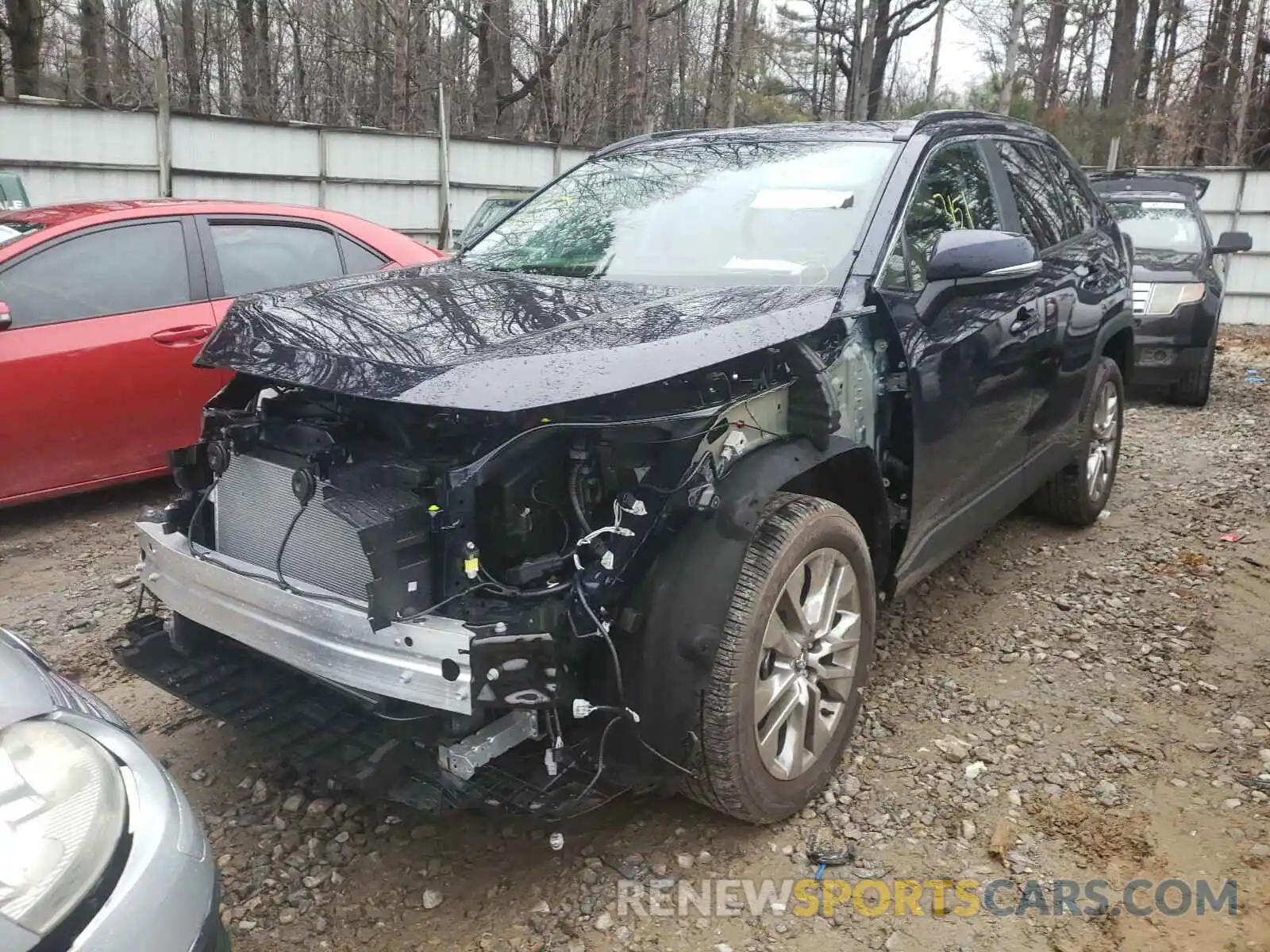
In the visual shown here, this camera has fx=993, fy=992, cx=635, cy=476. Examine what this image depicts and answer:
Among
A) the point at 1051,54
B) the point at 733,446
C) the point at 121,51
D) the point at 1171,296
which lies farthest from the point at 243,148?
the point at 1051,54

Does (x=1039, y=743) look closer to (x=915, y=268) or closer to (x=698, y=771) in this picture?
(x=698, y=771)

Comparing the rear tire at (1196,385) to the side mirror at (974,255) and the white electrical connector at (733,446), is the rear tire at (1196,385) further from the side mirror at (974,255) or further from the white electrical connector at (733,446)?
the white electrical connector at (733,446)

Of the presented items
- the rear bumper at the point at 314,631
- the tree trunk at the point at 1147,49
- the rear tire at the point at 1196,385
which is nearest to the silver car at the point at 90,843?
the rear bumper at the point at 314,631

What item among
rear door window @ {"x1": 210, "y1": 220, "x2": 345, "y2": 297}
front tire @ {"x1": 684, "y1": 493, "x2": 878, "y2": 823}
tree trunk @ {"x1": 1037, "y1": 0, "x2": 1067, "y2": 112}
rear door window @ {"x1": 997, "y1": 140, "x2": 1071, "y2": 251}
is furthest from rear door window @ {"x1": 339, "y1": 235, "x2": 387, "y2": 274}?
tree trunk @ {"x1": 1037, "y1": 0, "x2": 1067, "y2": 112}

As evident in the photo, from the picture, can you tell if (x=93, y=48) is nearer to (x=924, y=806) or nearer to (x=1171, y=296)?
(x=1171, y=296)

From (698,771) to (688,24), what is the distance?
28.2 m

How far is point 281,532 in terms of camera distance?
2.43 m

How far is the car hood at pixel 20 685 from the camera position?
1.67 meters

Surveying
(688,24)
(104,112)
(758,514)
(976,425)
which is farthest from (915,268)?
(688,24)

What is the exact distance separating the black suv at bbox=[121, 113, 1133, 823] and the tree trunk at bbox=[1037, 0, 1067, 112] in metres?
26.6

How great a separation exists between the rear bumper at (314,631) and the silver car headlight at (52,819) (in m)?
0.55

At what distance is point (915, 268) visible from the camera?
3.13 metres

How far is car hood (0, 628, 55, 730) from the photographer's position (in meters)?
1.67

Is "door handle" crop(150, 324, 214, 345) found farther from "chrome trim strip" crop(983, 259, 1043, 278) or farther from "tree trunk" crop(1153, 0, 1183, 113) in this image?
"tree trunk" crop(1153, 0, 1183, 113)
